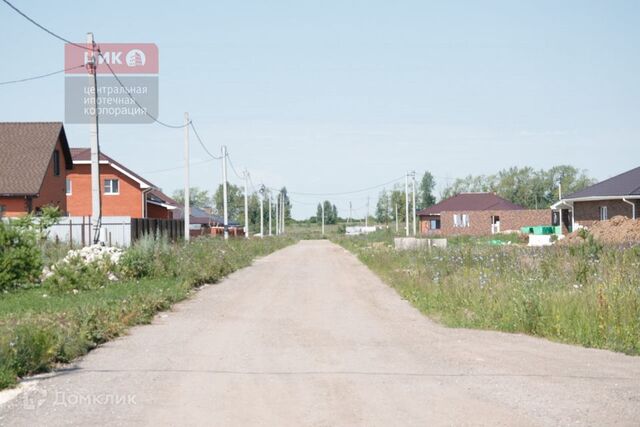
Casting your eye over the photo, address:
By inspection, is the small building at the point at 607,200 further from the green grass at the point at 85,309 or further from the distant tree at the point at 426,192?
the distant tree at the point at 426,192

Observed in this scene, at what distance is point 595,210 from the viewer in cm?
4072

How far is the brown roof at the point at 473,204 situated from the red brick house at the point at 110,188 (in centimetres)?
4003

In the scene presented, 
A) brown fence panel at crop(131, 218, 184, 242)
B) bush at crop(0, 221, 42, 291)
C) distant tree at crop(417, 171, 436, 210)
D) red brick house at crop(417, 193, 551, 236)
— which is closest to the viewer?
bush at crop(0, 221, 42, 291)

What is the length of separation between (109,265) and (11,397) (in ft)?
40.3

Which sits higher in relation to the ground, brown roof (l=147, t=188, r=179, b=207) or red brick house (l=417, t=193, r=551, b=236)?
brown roof (l=147, t=188, r=179, b=207)

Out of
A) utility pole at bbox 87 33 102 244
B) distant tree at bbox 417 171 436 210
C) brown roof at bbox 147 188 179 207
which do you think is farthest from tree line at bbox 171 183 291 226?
utility pole at bbox 87 33 102 244

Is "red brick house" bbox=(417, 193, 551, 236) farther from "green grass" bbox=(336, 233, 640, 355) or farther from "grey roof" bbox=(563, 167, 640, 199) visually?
"green grass" bbox=(336, 233, 640, 355)

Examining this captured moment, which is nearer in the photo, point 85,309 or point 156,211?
point 85,309

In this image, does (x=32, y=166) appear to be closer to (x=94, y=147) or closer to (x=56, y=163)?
(x=56, y=163)

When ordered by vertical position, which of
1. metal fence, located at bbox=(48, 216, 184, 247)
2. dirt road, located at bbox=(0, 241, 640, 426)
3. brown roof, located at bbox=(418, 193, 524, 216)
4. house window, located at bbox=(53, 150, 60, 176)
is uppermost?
house window, located at bbox=(53, 150, 60, 176)

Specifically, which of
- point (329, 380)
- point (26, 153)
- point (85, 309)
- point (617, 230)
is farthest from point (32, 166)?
point (329, 380)

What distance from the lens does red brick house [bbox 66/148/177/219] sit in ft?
156

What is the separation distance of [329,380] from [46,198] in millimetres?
34346

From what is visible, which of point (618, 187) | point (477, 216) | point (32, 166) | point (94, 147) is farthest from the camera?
point (477, 216)
